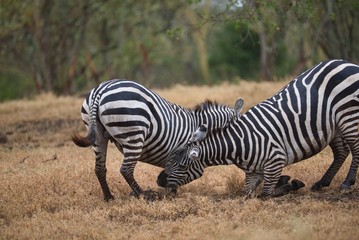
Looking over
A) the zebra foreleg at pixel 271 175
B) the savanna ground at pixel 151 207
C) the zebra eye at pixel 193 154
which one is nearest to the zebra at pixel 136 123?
the zebra eye at pixel 193 154

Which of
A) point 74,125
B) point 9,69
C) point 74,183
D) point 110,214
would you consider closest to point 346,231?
point 110,214

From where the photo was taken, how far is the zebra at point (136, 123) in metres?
8.13

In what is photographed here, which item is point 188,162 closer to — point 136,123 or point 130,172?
point 130,172

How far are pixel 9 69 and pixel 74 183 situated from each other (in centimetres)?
2461

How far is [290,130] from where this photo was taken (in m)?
8.31

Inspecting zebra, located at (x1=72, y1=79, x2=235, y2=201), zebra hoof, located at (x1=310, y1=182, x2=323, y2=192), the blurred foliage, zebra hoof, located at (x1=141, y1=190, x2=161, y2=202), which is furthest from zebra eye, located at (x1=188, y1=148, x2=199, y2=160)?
the blurred foliage

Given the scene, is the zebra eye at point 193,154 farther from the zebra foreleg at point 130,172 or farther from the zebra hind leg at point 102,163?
the zebra hind leg at point 102,163

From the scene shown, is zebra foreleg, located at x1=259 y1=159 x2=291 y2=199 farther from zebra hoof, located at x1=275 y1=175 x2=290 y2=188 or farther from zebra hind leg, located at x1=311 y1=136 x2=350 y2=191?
zebra hind leg, located at x1=311 y1=136 x2=350 y2=191

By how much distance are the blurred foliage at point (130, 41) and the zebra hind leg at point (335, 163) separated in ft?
14.8

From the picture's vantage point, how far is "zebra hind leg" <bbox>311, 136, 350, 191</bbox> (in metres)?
8.82

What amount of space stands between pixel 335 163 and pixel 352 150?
464 millimetres

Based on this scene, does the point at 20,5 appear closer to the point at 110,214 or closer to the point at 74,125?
the point at 74,125

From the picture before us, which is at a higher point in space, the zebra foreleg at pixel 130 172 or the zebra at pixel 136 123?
the zebra at pixel 136 123

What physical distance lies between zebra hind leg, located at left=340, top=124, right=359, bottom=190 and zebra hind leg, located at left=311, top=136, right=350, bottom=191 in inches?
10.8
